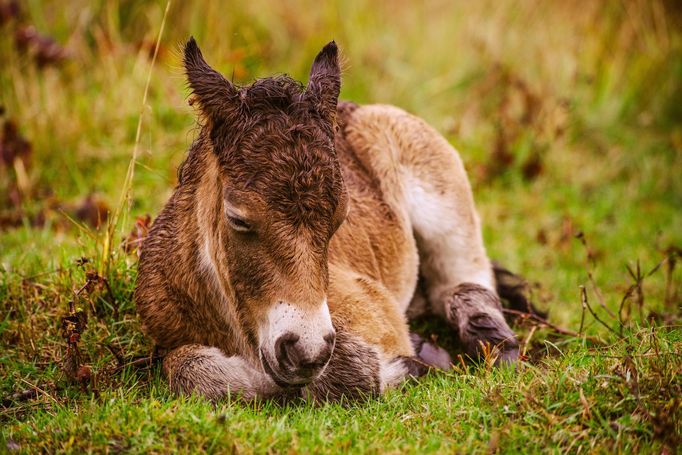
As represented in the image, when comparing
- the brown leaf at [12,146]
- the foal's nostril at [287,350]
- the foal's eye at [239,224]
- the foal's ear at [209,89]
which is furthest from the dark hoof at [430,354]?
the brown leaf at [12,146]

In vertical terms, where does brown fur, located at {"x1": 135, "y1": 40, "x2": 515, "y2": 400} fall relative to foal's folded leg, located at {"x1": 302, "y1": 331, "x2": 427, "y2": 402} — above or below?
above

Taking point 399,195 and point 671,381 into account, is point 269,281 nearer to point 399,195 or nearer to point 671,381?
point 671,381

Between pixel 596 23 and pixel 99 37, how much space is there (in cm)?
763

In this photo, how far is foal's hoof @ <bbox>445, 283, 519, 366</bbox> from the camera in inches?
203

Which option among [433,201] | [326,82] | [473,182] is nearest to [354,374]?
[326,82]

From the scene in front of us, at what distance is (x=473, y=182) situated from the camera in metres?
8.84

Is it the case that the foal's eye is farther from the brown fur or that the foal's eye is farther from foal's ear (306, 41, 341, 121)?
foal's ear (306, 41, 341, 121)

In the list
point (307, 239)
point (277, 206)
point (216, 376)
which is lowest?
point (216, 376)

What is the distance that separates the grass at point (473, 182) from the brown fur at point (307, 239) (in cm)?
29

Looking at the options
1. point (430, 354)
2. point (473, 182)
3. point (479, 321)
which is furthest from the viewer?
point (473, 182)

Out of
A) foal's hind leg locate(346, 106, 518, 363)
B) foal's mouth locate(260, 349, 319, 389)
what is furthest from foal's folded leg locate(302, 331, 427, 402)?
foal's hind leg locate(346, 106, 518, 363)

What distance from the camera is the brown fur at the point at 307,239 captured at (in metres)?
3.66

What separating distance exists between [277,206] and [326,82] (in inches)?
35.8

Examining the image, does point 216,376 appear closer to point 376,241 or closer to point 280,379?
point 280,379
